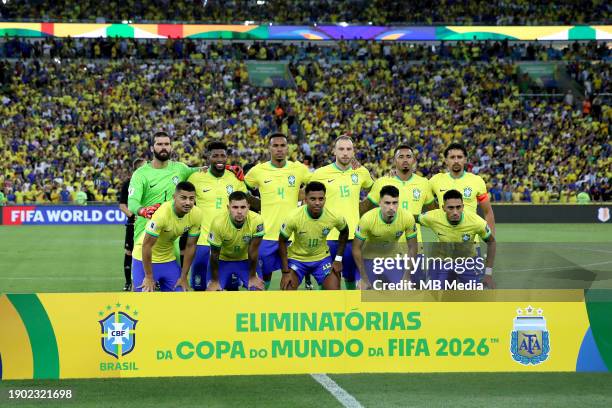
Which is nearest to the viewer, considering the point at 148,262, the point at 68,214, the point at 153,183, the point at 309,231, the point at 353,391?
the point at 353,391

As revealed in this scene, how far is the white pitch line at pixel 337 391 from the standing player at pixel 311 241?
1.95 metres

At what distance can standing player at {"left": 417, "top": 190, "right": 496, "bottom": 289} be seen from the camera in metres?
8.76

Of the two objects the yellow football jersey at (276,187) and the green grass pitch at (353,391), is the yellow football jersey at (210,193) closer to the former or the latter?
the yellow football jersey at (276,187)

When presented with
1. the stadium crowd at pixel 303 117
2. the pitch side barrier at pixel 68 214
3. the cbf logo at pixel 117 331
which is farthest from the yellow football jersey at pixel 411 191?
the stadium crowd at pixel 303 117

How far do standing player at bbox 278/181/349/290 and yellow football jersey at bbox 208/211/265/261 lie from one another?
44cm

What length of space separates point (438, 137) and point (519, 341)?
110ft

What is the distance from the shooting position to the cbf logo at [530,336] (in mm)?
8227

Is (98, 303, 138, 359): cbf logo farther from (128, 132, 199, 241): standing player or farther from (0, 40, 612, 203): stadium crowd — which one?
(0, 40, 612, 203): stadium crowd

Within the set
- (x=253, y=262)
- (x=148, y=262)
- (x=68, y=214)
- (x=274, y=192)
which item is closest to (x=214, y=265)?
(x=253, y=262)

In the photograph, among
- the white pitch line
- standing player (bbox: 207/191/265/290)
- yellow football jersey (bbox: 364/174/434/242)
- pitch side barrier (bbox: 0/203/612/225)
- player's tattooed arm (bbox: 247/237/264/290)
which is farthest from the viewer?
pitch side barrier (bbox: 0/203/612/225)

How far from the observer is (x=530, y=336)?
823cm

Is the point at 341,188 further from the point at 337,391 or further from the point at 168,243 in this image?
the point at 337,391

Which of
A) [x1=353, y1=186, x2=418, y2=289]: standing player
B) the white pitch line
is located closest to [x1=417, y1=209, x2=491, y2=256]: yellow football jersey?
[x1=353, y1=186, x2=418, y2=289]: standing player

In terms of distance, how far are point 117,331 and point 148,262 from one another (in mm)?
1678
